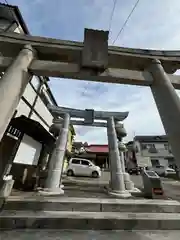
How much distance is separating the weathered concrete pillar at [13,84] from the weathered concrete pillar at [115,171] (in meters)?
5.52

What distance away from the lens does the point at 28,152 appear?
7.34m

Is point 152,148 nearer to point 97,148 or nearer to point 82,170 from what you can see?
point 97,148

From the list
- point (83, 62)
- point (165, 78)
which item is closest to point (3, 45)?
point (83, 62)

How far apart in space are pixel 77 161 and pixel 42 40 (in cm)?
1437

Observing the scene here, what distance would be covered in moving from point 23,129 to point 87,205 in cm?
434

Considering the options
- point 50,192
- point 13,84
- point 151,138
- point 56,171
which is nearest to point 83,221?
point 50,192

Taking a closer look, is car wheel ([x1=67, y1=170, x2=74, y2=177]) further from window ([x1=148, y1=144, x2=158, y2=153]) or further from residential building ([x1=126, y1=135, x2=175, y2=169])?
window ([x1=148, y1=144, x2=158, y2=153])

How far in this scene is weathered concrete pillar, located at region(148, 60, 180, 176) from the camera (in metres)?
2.48

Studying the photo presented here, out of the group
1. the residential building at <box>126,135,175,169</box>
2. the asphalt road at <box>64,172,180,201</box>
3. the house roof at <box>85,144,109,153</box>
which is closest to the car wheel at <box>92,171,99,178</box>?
the asphalt road at <box>64,172,180,201</box>

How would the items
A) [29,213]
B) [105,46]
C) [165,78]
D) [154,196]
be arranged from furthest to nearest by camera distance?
1. [154,196]
2. [29,213]
3. [105,46]
4. [165,78]

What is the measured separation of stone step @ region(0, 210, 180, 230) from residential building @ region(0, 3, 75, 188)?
8.01 feet

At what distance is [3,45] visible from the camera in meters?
3.68

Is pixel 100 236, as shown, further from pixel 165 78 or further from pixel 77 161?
pixel 77 161

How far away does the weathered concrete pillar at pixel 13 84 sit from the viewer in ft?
8.11
